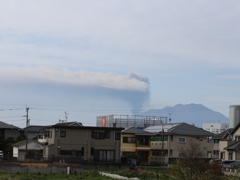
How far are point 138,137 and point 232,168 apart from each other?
82.9 ft

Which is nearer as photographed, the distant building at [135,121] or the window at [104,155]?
the window at [104,155]

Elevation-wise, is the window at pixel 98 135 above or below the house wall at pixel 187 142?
above

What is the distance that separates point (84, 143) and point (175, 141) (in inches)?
737

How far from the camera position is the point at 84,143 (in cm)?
5428

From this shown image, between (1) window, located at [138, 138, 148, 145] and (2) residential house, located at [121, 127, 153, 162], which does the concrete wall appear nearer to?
(2) residential house, located at [121, 127, 153, 162]

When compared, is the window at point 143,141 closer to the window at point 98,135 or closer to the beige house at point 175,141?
the beige house at point 175,141

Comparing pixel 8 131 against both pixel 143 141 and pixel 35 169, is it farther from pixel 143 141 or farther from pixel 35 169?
pixel 35 169

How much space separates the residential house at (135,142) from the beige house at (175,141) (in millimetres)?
2144

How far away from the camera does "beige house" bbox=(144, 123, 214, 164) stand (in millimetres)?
66688

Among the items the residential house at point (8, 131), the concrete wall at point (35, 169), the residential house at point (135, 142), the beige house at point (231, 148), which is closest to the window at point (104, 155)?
the residential house at point (135, 142)

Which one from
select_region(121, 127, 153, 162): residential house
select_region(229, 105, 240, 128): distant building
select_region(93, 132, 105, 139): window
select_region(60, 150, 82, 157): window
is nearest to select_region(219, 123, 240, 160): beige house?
select_region(121, 127, 153, 162): residential house

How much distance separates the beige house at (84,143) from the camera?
5366 cm

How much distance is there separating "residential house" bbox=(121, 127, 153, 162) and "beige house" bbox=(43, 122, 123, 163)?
12.8 metres

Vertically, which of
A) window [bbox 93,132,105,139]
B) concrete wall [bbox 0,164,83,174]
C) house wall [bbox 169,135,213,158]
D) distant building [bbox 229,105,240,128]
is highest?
distant building [bbox 229,105,240,128]
